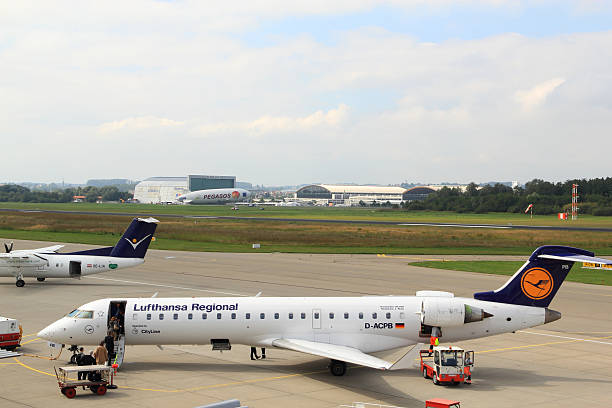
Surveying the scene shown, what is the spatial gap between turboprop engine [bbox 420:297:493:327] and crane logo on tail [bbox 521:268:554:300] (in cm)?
256

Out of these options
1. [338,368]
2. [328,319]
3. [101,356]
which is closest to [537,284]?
[328,319]

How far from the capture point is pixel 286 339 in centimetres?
2778

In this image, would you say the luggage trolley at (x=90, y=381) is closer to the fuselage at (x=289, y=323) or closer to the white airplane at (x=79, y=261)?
the fuselage at (x=289, y=323)

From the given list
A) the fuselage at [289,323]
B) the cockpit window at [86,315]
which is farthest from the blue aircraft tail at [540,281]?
the cockpit window at [86,315]

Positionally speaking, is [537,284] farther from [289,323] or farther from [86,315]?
[86,315]

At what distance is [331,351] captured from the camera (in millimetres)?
26172

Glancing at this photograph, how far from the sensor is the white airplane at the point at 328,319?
27656mm

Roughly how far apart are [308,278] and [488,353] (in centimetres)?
2668

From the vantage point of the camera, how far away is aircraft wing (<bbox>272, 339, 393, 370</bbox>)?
24609mm

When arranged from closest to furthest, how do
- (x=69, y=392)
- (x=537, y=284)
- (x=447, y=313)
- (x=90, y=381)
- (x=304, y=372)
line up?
1. (x=69, y=392)
2. (x=90, y=381)
3. (x=447, y=313)
4. (x=304, y=372)
5. (x=537, y=284)

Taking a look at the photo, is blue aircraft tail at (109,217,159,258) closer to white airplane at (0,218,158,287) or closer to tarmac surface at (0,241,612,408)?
white airplane at (0,218,158,287)

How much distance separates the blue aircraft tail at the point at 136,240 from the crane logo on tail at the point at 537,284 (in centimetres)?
2952

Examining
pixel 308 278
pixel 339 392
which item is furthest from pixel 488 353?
pixel 308 278

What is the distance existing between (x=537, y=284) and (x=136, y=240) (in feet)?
102
